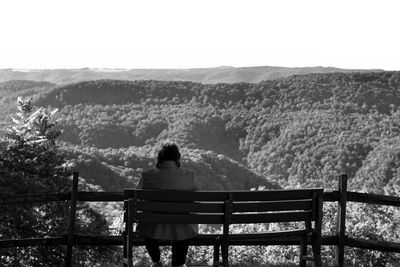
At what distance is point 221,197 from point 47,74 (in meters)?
173

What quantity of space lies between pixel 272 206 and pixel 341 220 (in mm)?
1123

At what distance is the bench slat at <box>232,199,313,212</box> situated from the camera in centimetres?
593

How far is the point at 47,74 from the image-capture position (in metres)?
174

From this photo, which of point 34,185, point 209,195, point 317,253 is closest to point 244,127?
point 34,185

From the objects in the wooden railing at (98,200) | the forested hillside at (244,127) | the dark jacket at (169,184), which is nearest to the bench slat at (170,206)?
the dark jacket at (169,184)

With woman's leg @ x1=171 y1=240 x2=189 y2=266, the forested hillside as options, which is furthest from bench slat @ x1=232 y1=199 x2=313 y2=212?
the forested hillside

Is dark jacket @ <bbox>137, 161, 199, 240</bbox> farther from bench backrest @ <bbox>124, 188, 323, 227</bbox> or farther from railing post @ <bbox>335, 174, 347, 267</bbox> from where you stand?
railing post @ <bbox>335, 174, 347, 267</bbox>

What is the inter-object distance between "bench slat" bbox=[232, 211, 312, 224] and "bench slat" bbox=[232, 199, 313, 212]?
0.05m

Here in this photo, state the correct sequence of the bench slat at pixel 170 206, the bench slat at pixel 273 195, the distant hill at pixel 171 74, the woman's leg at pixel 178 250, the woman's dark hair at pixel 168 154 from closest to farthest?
the bench slat at pixel 170 206 < the bench slat at pixel 273 195 < the woman's dark hair at pixel 168 154 < the woman's leg at pixel 178 250 < the distant hill at pixel 171 74

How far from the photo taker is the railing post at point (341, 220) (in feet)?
22.1

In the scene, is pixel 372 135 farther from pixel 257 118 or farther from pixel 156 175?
pixel 156 175

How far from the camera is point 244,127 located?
320 feet

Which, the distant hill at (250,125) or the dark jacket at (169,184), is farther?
the distant hill at (250,125)

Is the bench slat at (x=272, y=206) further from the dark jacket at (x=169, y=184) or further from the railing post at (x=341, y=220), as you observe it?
the railing post at (x=341, y=220)
